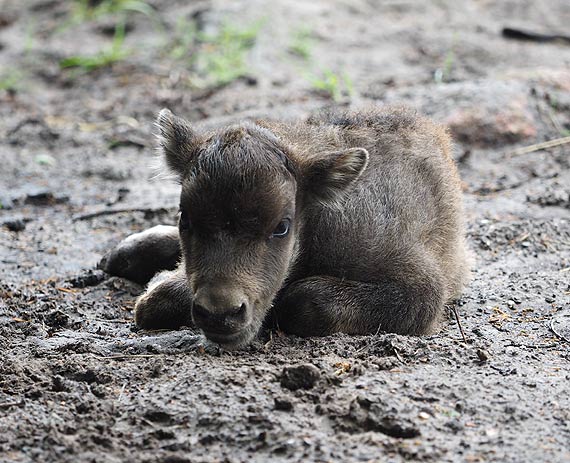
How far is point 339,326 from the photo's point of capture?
646 centimetres

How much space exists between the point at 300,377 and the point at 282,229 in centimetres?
131

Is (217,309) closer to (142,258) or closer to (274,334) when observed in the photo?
(274,334)

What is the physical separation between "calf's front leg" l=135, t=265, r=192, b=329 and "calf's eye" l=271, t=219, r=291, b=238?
98 cm

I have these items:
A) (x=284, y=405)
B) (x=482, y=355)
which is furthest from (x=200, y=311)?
(x=482, y=355)

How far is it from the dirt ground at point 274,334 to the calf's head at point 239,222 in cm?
34

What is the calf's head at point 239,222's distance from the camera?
5.76 m

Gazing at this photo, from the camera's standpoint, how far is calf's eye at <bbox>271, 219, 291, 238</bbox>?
6227 millimetres

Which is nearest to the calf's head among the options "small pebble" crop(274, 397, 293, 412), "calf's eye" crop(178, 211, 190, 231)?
"calf's eye" crop(178, 211, 190, 231)

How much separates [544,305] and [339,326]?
6.10ft

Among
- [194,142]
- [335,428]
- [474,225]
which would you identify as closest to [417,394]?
[335,428]

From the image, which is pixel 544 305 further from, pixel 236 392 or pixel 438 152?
pixel 236 392

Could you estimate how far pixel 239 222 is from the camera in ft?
19.5

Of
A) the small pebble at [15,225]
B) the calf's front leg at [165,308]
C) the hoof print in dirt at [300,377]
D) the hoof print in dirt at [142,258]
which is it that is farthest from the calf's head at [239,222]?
the small pebble at [15,225]

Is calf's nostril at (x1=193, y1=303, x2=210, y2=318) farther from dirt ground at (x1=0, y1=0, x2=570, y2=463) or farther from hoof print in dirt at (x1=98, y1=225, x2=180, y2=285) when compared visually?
hoof print in dirt at (x1=98, y1=225, x2=180, y2=285)
